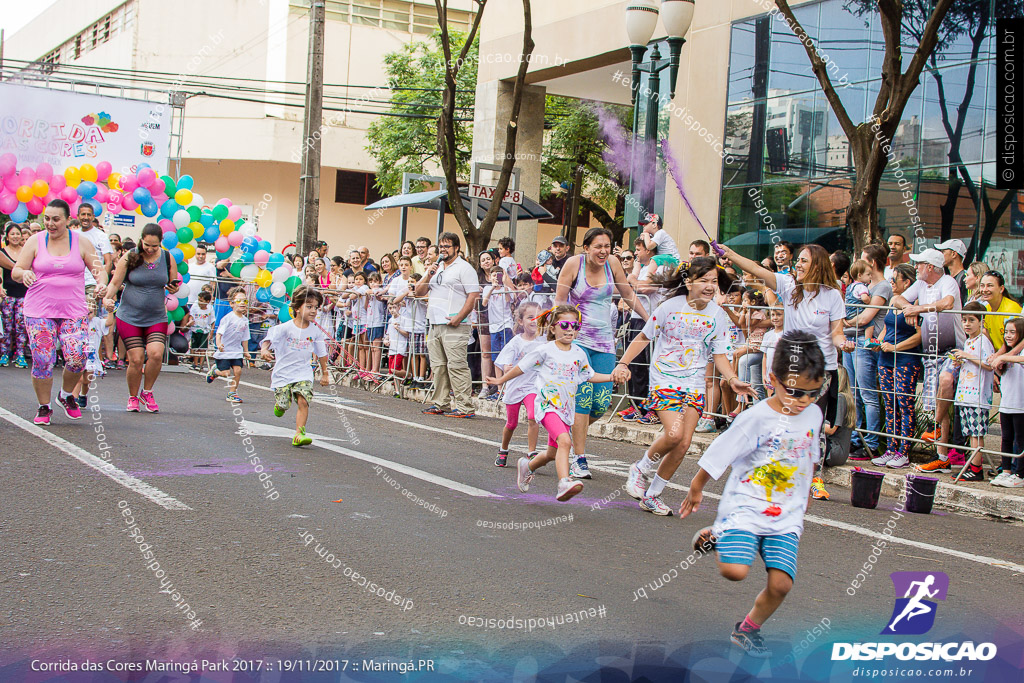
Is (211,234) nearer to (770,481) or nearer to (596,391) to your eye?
(596,391)

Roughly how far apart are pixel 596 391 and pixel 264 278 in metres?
11.4

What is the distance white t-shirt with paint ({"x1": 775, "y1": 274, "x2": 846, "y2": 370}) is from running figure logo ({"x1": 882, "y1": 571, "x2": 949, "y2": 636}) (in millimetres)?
2243

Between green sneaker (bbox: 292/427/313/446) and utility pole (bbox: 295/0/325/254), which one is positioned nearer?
green sneaker (bbox: 292/427/313/446)

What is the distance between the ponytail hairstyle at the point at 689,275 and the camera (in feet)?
22.5

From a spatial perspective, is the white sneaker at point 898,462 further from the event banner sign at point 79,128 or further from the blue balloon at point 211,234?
the event banner sign at point 79,128

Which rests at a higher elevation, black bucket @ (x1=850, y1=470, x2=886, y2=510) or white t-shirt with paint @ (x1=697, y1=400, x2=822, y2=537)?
white t-shirt with paint @ (x1=697, y1=400, x2=822, y2=537)

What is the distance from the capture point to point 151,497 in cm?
654

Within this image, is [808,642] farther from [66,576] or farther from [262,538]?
[66,576]

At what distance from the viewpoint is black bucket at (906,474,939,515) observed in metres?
7.82

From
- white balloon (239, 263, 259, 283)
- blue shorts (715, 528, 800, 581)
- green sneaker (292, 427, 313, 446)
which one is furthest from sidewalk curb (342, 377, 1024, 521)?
white balloon (239, 263, 259, 283)

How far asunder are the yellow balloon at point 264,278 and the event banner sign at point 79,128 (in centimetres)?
703

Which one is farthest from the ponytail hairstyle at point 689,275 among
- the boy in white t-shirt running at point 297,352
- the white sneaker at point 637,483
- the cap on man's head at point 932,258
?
the boy in white t-shirt running at point 297,352

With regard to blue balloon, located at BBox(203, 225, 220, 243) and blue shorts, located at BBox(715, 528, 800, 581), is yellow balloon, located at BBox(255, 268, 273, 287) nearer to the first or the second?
blue balloon, located at BBox(203, 225, 220, 243)

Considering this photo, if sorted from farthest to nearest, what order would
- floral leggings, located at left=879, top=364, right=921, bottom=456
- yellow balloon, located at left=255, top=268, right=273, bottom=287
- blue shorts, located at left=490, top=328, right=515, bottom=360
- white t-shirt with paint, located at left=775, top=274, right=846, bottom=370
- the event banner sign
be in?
the event banner sign, yellow balloon, located at left=255, top=268, right=273, bottom=287, blue shorts, located at left=490, top=328, right=515, bottom=360, floral leggings, located at left=879, top=364, right=921, bottom=456, white t-shirt with paint, located at left=775, top=274, right=846, bottom=370
